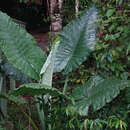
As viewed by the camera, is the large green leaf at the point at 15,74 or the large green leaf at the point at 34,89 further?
the large green leaf at the point at 15,74

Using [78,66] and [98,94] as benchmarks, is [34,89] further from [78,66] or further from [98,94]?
[78,66]

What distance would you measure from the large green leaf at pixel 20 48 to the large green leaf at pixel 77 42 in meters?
0.23

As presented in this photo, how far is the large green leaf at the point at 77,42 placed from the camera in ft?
12.2

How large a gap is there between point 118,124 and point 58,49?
3.95 ft

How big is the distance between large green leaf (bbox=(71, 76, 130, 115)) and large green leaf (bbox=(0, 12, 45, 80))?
1.73 feet

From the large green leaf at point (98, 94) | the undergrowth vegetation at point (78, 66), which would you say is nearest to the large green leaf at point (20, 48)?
the undergrowth vegetation at point (78, 66)

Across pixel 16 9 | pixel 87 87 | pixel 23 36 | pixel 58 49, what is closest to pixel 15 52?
pixel 23 36

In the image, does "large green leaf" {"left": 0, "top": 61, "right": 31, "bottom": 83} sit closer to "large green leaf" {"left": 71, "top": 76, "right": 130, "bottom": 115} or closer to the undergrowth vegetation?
the undergrowth vegetation

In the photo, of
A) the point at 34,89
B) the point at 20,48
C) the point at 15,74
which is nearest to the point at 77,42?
the point at 20,48

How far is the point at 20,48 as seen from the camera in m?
3.64

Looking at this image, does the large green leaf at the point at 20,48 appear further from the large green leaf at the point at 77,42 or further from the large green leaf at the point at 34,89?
the large green leaf at the point at 34,89

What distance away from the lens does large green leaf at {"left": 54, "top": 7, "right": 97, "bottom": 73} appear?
3.71m

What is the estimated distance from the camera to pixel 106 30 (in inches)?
157

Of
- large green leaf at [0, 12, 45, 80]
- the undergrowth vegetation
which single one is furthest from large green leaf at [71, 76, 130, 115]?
large green leaf at [0, 12, 45, 80]
